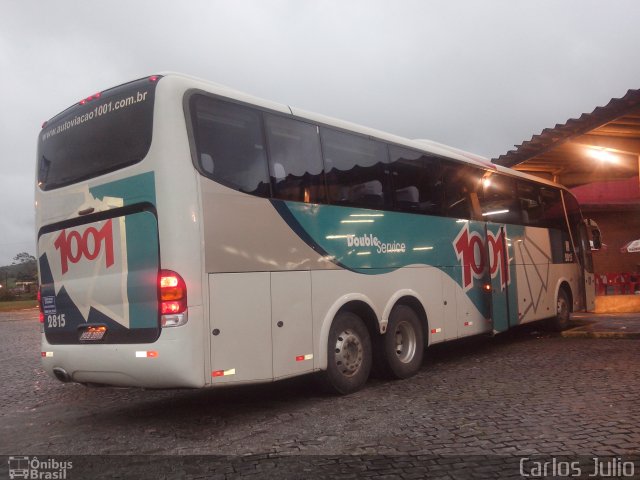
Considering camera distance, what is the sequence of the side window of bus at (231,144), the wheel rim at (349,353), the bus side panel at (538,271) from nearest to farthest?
the side window of bus at (231,144) → the wheel rim at (349,353) → the bus side panel at (538,271)

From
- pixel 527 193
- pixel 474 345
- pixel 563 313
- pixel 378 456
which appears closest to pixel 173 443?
pixel 378 456

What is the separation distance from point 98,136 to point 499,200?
759 cm

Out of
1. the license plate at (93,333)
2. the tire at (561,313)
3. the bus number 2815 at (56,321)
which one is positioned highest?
the bus number 2815 at (56,321)

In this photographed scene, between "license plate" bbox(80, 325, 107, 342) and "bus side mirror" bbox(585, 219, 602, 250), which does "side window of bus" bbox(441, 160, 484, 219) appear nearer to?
"license plate" bbox(80, 325, 107, 342)

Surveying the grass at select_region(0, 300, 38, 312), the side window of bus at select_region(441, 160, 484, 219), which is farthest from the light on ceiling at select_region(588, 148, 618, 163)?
the grass at select_region(0, 300, 38, 312)

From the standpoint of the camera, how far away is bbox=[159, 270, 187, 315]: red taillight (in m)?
5.59

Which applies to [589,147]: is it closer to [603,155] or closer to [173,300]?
[603,155]

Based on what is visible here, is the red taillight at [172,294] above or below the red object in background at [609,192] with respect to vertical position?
below

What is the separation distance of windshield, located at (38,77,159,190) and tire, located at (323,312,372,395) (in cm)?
311

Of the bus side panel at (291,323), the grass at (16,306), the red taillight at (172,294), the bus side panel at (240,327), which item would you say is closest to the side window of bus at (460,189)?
the bus side panel at (291,323)

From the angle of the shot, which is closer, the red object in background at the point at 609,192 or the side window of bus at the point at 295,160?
the side window of bus at the point at 295,160

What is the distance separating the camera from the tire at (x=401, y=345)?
26.4ft

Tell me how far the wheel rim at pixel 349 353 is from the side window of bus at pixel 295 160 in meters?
1.73

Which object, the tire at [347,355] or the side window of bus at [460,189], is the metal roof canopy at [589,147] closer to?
the side window of bus at [460,189]
